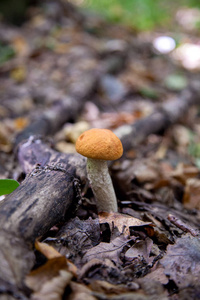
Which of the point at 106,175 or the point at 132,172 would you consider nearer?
the point at 106,175

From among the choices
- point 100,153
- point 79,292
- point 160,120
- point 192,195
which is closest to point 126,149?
point 192,195

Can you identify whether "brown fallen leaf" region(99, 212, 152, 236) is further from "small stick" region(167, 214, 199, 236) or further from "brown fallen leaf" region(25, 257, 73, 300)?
"brown fallen leaf" region(25, 257, 73, 300)

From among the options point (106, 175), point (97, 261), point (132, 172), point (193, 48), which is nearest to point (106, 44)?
point (193, 48)

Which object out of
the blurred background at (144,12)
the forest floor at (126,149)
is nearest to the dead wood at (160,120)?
the forest floor at (126,149)

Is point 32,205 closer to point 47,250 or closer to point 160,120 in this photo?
point 47,250

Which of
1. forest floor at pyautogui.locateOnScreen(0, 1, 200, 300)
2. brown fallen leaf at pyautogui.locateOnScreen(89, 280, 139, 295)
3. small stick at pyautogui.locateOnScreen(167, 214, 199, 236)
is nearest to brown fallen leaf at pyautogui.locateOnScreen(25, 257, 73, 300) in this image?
forest floor at pyautogui.locateOnScreen(0, 1, 200, 300)

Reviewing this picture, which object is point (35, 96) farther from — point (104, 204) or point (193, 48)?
point (193, 48)

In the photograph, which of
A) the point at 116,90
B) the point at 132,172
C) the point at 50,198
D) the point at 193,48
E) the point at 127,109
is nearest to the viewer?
the point at 50,198
